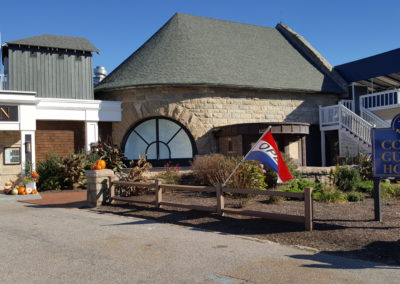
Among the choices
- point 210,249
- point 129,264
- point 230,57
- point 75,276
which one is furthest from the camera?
point 230,57

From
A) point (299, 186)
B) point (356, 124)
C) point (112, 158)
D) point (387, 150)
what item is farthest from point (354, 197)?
point (356, 124)

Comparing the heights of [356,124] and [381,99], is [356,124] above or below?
below

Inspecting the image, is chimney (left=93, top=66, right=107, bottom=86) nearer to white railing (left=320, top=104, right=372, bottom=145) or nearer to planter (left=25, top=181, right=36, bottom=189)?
planter (left=25, top=181, right=36, bottom=189)

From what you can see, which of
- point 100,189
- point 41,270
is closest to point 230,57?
point 100,189

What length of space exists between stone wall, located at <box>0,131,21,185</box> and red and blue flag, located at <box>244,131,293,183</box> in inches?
445

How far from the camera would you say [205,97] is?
68.1ft

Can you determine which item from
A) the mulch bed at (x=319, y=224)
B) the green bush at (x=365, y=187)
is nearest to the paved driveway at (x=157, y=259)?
the mulch bed at (x=319, y=224)

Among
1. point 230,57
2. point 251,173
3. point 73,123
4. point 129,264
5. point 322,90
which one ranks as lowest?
point 129,264

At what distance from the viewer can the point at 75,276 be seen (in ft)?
19.1

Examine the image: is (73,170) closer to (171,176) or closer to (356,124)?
(171,176)

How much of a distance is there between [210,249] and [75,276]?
7.70ft

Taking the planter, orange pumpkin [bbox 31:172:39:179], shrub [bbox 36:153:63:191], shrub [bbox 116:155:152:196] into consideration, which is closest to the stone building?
shrub [bbox 36:153:63:191]

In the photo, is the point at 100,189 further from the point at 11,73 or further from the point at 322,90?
the point at 322,90

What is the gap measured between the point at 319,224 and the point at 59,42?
16.4m
